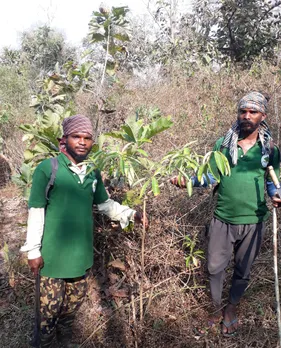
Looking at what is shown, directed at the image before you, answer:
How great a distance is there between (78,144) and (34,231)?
22.8 inches

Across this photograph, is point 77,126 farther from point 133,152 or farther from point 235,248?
point 235,248

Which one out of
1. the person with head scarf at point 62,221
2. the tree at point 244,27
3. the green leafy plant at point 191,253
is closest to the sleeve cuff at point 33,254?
the person with head scarf at point 62,221

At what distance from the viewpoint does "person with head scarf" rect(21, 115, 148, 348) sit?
176 centimetres

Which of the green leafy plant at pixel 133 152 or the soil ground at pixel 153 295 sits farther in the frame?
the soil ground at pixel 153 295

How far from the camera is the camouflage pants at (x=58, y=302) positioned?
187cm

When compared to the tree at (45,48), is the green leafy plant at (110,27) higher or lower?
lower

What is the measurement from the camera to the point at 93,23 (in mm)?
3330

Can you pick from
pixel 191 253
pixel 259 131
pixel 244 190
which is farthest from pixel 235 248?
pixel 259 131

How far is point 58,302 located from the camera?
1.89 m

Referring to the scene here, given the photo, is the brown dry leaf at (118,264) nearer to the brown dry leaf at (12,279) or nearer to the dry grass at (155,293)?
the dry grass at (155,293)

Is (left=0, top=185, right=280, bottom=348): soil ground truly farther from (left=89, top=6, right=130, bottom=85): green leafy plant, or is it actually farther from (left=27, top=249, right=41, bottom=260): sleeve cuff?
(left=89, top=6, right=130, bottom=85): green leafy plant

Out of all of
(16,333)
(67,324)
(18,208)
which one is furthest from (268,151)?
(18,208)

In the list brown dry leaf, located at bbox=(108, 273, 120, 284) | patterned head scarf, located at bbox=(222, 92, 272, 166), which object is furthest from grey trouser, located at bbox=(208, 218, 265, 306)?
brown dry leaf, located at bbox=(108, 273, 120, 284)

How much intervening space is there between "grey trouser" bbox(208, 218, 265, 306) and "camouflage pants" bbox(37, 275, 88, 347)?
0.95m
